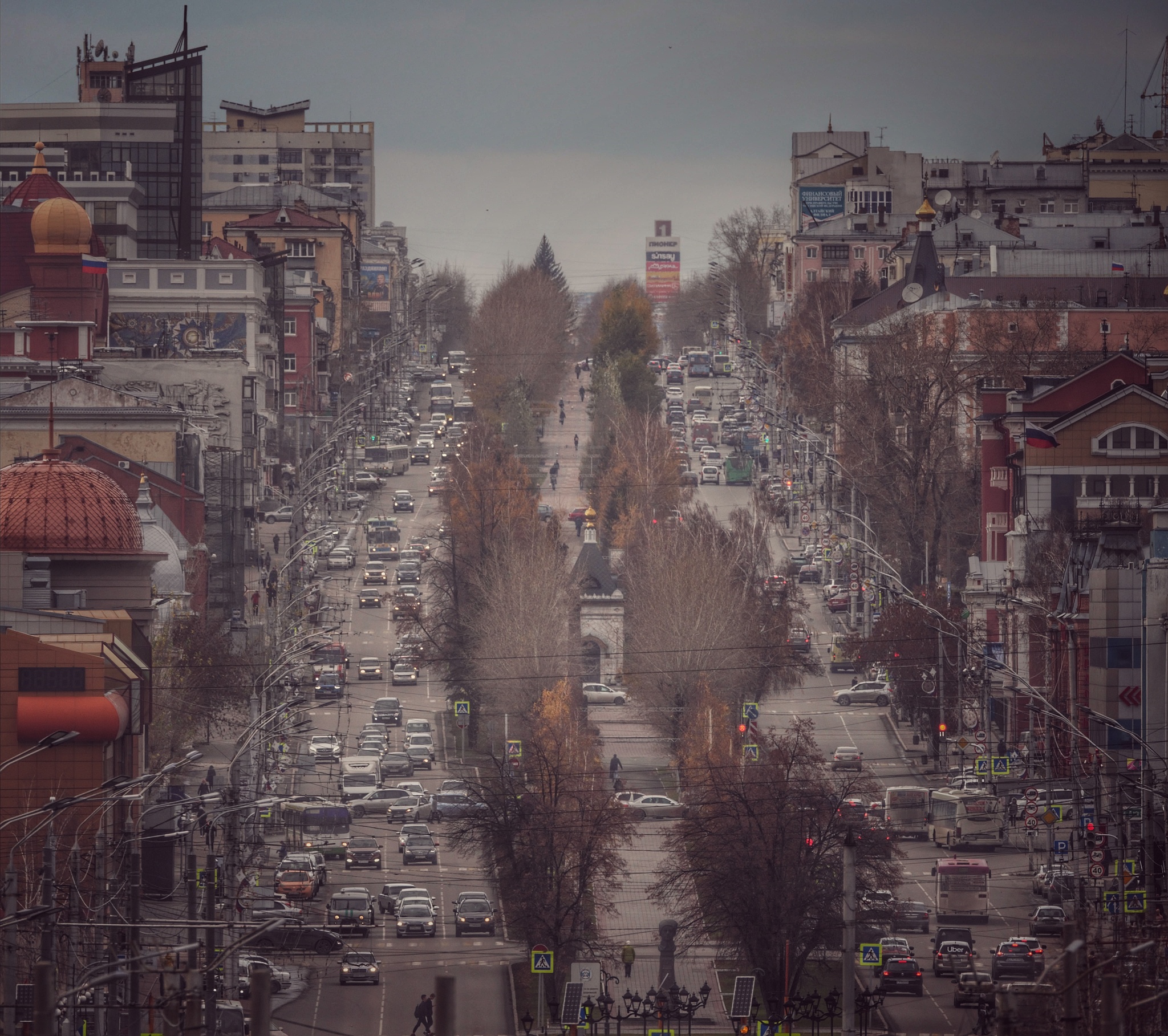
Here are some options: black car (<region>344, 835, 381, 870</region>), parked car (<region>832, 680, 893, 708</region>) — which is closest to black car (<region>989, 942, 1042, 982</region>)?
black car (<region>344, 835, 381, 870</region>)

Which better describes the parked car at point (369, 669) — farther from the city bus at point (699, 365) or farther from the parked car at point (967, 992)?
the city bus at point (699, 365)

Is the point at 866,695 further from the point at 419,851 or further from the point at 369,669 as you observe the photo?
the point at 419,851

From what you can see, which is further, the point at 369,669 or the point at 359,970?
the point at 369,669

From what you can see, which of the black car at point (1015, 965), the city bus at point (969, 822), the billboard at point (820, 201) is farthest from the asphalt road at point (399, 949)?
the billboard at point (820, 201)

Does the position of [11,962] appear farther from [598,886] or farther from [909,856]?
[909,856]

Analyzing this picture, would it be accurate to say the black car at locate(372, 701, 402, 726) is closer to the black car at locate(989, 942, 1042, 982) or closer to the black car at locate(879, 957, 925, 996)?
the black car at locate(879, 957, 925, 996)

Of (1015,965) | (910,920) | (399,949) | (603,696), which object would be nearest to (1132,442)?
(603,696)
